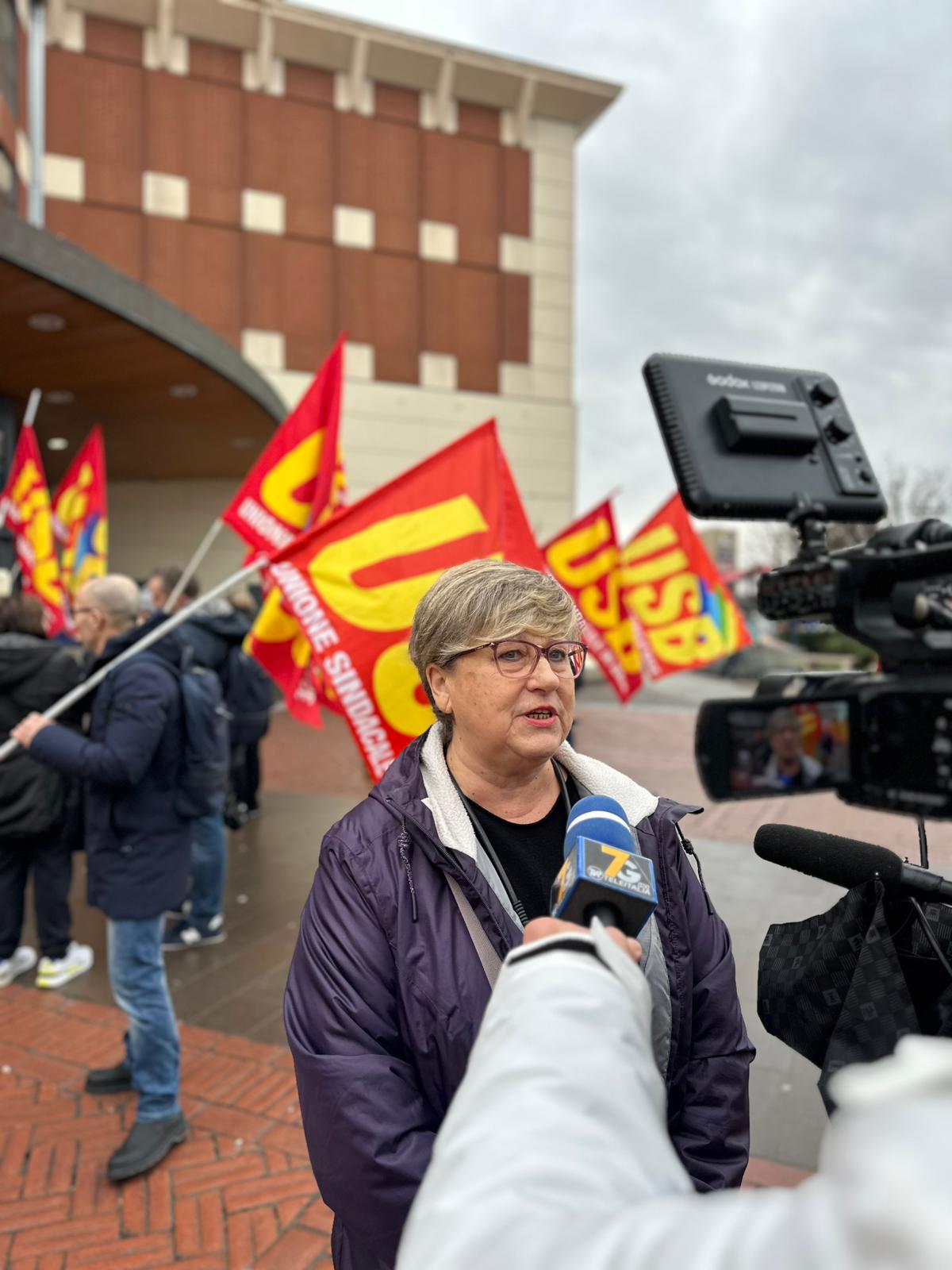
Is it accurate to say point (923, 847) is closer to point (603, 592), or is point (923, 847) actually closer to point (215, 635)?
point (215, 635)

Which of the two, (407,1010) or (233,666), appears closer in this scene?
(407,1010)

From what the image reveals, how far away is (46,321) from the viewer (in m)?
9.27

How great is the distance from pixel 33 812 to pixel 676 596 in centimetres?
581

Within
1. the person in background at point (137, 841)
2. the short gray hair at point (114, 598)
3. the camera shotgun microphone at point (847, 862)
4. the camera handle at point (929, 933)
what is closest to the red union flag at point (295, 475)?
the short gray hair at point (114, 598)

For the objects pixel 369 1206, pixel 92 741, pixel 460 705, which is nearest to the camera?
pixel 369 1206

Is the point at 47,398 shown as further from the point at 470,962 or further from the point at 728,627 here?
the point at 470,962

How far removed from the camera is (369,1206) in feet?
4.90

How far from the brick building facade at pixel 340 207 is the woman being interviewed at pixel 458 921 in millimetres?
17557

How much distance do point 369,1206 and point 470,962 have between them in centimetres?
41

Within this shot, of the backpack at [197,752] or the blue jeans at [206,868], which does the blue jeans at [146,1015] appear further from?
the blue jeans at [206,868]

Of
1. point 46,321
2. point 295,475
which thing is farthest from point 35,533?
point 295,475

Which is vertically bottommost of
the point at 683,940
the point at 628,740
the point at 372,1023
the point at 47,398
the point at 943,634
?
the point at 628,740

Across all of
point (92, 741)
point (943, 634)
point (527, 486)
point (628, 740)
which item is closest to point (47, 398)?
point (628, 740)

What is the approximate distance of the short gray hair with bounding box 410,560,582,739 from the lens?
1.81 meters
